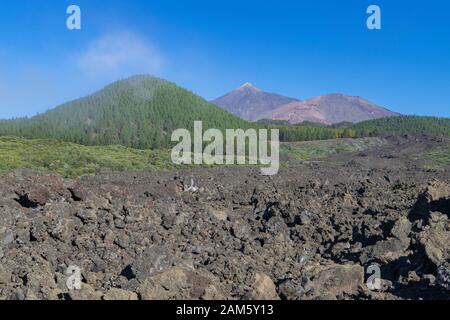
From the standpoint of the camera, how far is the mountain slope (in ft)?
237

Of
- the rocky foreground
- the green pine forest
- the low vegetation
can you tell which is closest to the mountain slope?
the green pine forest

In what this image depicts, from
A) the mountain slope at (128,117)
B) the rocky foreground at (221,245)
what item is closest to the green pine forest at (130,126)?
the mountain slope at (128,117)

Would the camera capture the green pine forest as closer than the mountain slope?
Yes

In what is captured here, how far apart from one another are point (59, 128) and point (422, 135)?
56490 mm

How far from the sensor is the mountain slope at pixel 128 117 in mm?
72312

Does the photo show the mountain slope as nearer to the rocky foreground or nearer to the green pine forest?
the green pine forest

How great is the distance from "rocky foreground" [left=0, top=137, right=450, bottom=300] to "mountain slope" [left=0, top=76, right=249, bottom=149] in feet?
177

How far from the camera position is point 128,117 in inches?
3479

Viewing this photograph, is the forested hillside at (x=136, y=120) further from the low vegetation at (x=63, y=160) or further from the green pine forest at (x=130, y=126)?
the low vegetation at (x=63, y=160)

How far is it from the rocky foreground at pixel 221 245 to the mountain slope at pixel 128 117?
177ft

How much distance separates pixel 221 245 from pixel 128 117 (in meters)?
78.4
